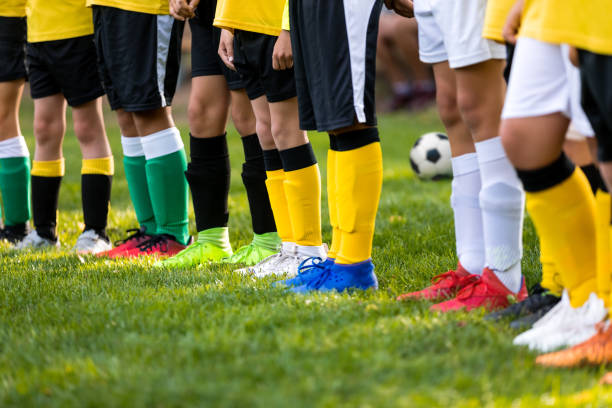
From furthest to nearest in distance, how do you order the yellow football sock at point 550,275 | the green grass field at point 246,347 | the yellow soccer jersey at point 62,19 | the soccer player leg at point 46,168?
the soccer player leg at point 46,168, the yellow soccer jersey at point 62,19, the yellow football sock at point 550,275, the green grass field at point 246,347

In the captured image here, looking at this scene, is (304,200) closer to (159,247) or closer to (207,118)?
(207,118)

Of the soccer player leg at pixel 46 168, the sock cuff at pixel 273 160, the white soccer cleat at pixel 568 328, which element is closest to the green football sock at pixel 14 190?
the soccer player leg at pixel 46 168

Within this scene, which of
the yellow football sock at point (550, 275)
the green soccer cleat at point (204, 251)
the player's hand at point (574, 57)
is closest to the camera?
the player's hand at point (574, 57)

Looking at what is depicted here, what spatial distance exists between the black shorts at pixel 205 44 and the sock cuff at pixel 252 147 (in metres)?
0.26

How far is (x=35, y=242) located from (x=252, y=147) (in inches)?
60.5

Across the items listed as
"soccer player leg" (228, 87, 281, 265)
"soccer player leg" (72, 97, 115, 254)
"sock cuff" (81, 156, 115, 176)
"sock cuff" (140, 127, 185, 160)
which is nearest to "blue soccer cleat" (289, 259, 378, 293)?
"soccer player leg" (228, 87, 281, 265)

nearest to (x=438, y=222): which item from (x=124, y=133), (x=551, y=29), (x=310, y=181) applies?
(x=310, y=181)

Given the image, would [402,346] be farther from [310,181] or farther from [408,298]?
[310,181]

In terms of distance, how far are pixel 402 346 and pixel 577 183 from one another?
0.67 metres

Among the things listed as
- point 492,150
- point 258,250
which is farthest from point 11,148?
point 492,150

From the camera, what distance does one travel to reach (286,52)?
9.43 ft

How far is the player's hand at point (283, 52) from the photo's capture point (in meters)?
2.87

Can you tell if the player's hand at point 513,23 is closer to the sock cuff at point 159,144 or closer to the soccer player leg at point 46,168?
the sock cuff at point 159,144

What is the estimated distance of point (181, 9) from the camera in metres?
3.37
